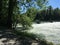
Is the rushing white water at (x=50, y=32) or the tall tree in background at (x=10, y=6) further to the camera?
the tall tree in background at (x=10, y=6)

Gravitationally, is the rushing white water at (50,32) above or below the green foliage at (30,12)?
below

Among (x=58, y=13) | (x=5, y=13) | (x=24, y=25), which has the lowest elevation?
(x=58, y=13)

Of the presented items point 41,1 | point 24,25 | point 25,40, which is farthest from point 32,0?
point 25,40

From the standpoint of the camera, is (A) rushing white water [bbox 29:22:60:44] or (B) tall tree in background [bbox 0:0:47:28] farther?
(B) tall tree in background [bbox 0:0:47:28]

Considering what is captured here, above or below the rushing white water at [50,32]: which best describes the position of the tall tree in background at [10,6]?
above

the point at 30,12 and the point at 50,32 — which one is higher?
the point at 30,12

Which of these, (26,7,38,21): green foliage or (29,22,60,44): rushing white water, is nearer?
(29,22,60,44): rushing white water

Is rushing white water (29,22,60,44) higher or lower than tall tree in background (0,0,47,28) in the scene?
lower

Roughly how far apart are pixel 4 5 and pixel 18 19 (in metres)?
2.52

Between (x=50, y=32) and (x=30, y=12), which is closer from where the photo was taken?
(x=50, y=32)

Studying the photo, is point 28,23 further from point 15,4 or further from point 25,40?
point 25,40

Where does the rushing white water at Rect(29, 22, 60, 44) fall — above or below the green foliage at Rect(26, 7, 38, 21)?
below

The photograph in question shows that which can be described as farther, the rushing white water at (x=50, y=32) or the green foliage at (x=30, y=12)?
the green foliage at (x=30, y=12)

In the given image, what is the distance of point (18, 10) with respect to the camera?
25.0 meters
